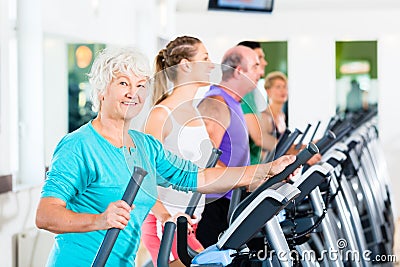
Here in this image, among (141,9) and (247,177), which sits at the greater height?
(141,9)

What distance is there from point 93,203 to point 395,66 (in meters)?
7.38

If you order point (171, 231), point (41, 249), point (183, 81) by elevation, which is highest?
point (183, 81)

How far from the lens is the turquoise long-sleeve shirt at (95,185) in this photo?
2367mm

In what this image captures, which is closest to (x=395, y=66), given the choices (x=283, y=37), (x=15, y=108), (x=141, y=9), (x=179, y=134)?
(x=283, y=37)

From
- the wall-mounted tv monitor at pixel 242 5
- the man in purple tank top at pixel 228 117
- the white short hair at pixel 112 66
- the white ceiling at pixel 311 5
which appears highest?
the white ceiling at pixel 311 5

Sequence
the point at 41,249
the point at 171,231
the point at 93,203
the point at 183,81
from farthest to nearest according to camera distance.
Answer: the point at 41,249 → the point at 183,81 → the point at 93,203 → the point at 171,231

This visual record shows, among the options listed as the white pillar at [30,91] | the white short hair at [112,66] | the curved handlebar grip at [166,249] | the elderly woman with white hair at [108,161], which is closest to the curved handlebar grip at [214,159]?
the elderly woman with white hair at [108,161]

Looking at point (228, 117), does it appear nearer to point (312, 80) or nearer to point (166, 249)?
point (166, 249)

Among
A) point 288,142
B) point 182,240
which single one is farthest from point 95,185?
point 288,142

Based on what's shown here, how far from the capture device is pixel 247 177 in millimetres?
2623

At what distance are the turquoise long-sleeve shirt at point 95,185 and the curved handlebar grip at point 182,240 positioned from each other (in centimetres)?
18

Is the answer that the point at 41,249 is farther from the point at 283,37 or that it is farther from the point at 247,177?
the point at 283,37

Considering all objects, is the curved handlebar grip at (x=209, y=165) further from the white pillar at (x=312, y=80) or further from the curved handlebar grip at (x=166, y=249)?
the white pillar at (x=312, y=80)

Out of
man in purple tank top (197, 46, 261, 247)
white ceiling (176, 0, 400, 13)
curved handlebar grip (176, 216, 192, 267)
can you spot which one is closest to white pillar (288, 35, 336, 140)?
white ceiling (176, 0, 400, 13)
